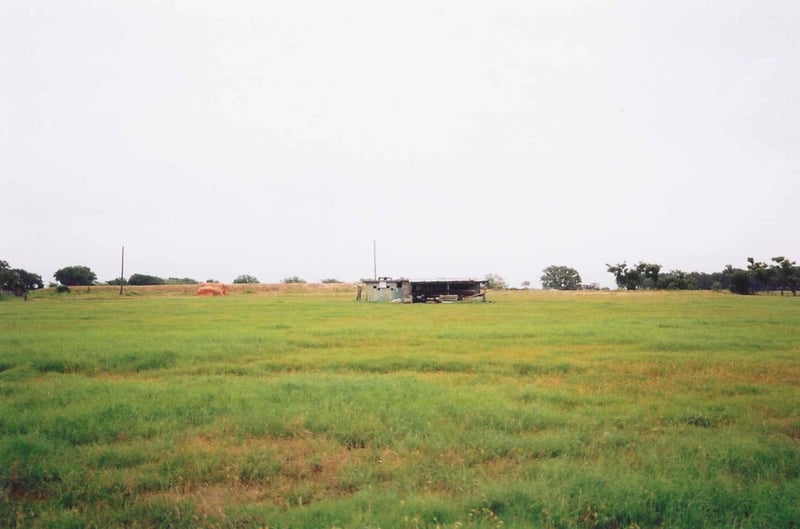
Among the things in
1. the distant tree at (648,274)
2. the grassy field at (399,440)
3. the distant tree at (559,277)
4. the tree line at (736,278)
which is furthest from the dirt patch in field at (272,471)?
the distant tree at (559,277)

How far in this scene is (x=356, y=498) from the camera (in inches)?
224

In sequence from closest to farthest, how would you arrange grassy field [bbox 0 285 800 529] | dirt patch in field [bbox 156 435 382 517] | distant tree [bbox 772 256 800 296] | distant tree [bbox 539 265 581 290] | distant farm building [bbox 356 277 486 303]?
grassy field [bbox 0 285 800 529] < dirt patch in field [bbox 156 435 382 517] < distant farm building [bbox 356 277 486 303] < distant tree [bbox 772 256 800 296] < distant tree [bbox 539 265 581 290]

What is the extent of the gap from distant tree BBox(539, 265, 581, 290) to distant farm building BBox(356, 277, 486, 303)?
10054 centimetres

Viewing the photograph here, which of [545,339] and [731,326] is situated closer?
[545,339]

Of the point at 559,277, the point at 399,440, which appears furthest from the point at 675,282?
the point at 399,440

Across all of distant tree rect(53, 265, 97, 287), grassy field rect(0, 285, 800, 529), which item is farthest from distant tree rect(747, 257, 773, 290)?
distant tree rect(53, 265, 97, 287)

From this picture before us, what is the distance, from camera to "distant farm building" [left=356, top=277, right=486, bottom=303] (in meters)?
59.2

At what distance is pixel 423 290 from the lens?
6044 cm

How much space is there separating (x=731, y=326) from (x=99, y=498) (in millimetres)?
26948

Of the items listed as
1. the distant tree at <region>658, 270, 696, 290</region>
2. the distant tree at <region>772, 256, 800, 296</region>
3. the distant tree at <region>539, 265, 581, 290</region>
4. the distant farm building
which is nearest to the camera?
the distant farm building

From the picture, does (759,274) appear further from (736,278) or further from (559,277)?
(559,277)

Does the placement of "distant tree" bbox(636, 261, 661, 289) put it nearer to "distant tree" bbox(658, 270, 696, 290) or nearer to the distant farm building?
"distant tree" bbox(658, 270, 696, 290)

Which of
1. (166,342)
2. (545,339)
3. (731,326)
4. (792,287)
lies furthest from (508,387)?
(792,287)

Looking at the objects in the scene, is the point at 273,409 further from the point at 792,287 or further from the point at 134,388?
the point at 792,287
